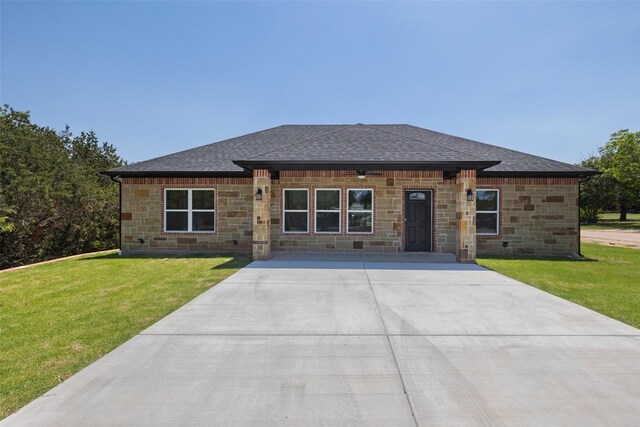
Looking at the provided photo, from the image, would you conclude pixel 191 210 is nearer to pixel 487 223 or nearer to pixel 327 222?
pixel 327 222

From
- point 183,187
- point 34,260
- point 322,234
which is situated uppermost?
point 183,187

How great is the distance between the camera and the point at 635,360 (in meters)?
3.76

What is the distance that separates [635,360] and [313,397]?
148 inches

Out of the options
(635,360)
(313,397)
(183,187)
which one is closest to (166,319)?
(313,397)

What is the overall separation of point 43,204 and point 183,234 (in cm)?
671

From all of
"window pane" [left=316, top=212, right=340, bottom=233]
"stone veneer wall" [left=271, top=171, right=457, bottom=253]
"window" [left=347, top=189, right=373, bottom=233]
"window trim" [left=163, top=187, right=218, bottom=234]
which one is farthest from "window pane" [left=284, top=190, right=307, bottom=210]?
"window trim" [left=163, top=187, right=218, bottom=234]

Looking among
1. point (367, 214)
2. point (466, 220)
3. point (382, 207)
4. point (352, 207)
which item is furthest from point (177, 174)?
point (466, 220)

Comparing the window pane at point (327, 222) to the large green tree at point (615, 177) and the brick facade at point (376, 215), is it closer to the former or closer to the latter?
the brick facade at point (376, 215)

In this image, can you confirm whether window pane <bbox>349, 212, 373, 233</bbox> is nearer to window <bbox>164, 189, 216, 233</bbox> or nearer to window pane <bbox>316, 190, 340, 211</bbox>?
window pane <bbox>316, 190, 340, 211</bbox>

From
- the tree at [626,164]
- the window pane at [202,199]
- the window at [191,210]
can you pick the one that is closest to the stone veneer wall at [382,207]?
the window pane at [202,199]

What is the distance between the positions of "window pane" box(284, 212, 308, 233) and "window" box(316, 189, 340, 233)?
1.72 feet

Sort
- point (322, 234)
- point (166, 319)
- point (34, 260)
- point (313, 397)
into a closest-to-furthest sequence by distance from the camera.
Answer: point (313, 397) → point (166, 319) → point (322, 234) → point (34, 260)

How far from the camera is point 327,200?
1206 cm

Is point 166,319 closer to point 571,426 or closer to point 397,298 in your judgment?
point 397,298
